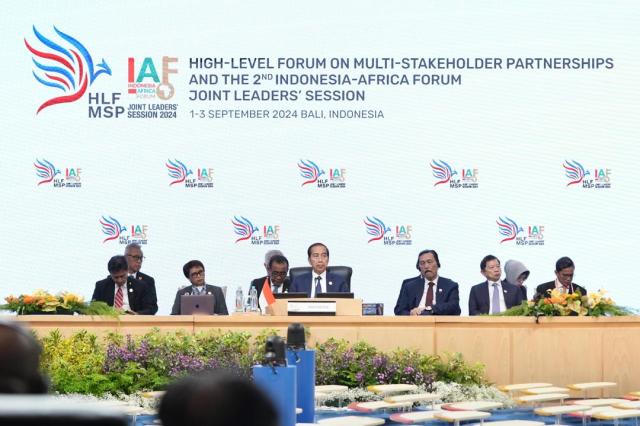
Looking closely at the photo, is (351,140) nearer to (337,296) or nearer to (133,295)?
(133,295)

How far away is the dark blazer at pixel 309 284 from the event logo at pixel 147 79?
2482mm

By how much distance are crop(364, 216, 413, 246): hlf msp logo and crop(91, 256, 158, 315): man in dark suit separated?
2.37 m

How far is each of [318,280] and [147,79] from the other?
276 cm

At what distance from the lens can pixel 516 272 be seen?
10.6 meters

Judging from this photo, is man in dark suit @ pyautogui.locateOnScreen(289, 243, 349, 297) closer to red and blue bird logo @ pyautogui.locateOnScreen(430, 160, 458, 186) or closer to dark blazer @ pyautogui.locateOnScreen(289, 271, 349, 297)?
dark blazer @ pyautogui.locateOnScreen(289, 271, 349, 297)

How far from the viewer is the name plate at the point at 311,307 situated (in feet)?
26.0

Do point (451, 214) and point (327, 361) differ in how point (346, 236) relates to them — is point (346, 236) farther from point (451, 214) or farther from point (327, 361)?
point (327, 361)

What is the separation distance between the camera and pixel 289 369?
183 inches

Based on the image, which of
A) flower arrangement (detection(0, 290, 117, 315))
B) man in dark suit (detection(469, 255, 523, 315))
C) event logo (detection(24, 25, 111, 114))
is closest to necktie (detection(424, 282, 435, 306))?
man in dark suit (detection(469, 255, 523, 315))

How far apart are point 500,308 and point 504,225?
1.37 metres

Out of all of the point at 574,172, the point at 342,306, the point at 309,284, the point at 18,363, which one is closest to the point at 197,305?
the point at 342,306

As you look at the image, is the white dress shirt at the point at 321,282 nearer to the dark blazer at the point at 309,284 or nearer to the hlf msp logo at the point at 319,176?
the dark blazer at the point at 309,284

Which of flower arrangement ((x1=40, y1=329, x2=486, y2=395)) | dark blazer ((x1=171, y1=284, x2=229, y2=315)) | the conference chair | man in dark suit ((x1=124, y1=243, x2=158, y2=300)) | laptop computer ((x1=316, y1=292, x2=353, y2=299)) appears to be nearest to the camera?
flower arrangement ((x1=40, y1=329, x2=486, y2=395))

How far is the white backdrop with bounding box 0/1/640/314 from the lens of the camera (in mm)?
10867
